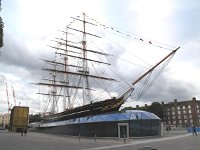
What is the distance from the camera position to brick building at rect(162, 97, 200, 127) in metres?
134

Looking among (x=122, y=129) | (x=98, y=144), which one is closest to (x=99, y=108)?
(x=122, y=129)

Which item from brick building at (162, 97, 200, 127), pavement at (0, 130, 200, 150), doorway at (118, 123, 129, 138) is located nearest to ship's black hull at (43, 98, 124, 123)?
doorway at (118, 123, 129, 138)

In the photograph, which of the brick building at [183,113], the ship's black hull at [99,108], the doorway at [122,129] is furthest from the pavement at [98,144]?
the brick building at [183,113]

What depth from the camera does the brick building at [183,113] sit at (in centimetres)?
13362

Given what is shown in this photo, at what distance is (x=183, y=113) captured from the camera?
138m

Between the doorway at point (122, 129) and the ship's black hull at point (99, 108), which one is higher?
the ship's black hull at point (99, 108)

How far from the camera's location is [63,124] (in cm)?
6531

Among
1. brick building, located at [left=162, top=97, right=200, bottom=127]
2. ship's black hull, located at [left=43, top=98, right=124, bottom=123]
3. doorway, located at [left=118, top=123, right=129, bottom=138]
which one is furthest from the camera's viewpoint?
brick building, located at [left=162, top=97, right=200, bottom=127]

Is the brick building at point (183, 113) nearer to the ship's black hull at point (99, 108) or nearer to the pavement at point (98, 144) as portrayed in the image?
the ship's black hull at point (99, 108)

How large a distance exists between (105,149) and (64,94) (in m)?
59.4

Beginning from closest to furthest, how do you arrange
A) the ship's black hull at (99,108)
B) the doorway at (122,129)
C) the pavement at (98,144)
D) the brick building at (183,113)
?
the pavement at (98,144), the doorway at (122,129), the ship's black hull at (99,108), the brick building at (183,113)

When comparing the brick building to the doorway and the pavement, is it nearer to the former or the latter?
the doorway

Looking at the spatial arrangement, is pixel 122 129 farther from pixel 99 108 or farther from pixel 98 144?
pixel 98 144

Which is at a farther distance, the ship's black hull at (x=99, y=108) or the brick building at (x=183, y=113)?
the brick building at (x=183, y=113)
